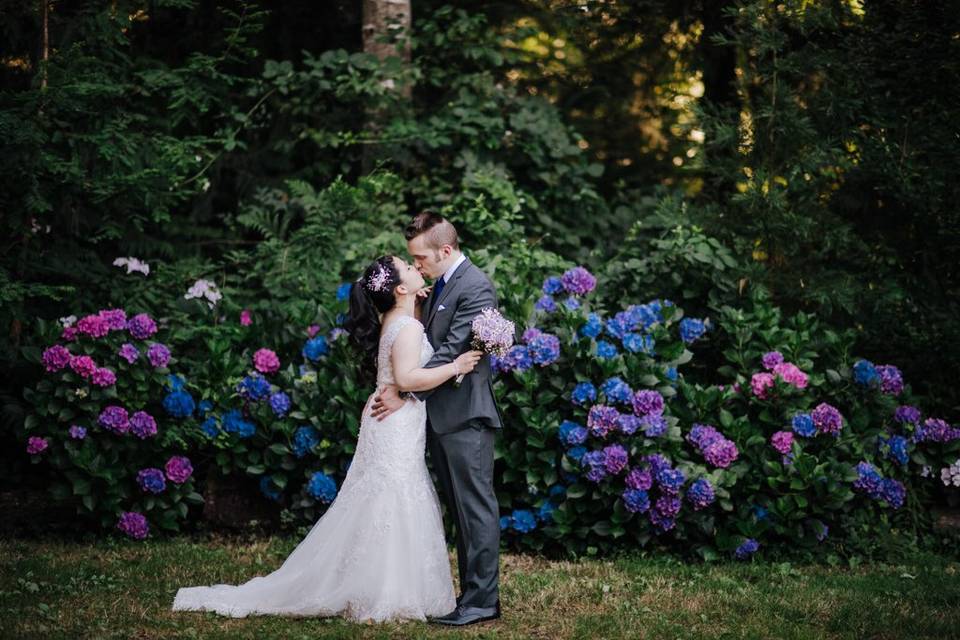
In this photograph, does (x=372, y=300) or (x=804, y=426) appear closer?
(x=372, y=300)

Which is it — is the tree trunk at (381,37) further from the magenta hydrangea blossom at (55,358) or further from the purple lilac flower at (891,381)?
the purple lilac flower at (891,381)

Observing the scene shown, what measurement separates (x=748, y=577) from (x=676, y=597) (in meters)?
0.72

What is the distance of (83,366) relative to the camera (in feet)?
19.3

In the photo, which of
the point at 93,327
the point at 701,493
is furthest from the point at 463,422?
the point at 93,327

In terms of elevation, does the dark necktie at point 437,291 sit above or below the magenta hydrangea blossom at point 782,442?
above

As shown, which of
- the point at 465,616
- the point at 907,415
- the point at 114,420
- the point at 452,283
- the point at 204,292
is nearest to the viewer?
the point at 465,616

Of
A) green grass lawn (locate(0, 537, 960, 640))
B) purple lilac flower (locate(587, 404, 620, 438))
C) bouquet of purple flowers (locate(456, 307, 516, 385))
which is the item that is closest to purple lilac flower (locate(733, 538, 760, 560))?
green grass lawn (locate(0, 537, 960, 640))

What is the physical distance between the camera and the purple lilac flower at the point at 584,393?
577 centimetres

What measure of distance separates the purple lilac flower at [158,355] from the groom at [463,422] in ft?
6.84

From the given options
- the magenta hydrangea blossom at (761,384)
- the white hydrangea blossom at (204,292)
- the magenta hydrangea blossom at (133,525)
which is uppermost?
the white hydrangea blossom at (204,292)

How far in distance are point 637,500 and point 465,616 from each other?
5.10ft

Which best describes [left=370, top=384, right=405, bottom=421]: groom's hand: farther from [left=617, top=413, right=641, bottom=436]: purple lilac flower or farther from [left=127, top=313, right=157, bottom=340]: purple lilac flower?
[left=127, top=313, right=157, bottom=340]: purple lilac flower

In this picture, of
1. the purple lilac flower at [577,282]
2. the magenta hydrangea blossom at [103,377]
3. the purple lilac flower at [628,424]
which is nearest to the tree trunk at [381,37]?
the purple lilac flower at [577,282]

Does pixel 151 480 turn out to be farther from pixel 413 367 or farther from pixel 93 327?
pixel 413 367
